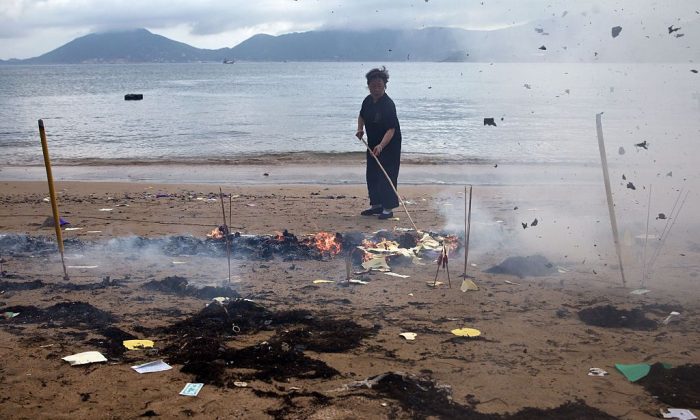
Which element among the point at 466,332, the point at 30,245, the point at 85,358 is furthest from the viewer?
the point at 30,245

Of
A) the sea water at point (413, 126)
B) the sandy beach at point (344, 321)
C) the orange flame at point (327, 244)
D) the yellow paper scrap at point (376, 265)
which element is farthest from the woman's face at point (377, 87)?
the yellow paper scrap at point (376, 265)

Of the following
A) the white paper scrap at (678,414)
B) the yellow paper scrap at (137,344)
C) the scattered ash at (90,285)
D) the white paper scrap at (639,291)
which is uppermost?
the yellow paper scrap at (137,344)

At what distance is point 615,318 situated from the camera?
501 cm

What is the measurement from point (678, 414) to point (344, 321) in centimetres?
239

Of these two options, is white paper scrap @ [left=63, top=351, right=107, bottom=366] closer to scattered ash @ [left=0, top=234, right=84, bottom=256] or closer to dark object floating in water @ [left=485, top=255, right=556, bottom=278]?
scattered ash @ [left=0, top=234, right=84, bottom=256]

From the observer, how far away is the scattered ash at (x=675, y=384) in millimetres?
3662

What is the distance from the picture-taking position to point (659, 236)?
7727 millimetres

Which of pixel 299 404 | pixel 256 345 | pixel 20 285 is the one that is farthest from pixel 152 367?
pixel 20 285

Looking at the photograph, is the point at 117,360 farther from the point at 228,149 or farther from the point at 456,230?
the point at 228,149

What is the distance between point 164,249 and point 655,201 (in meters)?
7.09

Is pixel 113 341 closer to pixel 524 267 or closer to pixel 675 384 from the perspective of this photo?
pixel 675 384

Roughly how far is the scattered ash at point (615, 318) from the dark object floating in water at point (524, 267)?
119cm

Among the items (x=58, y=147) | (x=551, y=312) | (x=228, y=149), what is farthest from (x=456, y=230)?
(x=58, y=147)

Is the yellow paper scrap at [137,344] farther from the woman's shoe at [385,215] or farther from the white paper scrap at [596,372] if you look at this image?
the woman's shoe at [385,215]
